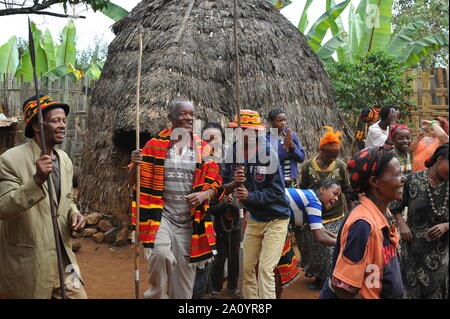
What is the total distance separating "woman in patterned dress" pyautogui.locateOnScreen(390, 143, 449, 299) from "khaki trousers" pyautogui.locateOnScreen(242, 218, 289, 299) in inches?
40.1

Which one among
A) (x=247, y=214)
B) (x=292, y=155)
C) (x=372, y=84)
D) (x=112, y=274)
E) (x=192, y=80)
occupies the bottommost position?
(x=112, y=274)

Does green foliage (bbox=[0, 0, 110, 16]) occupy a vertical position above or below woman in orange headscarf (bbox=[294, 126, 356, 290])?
above

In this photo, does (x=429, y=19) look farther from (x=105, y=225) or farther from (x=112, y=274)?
(x=112, y=274)

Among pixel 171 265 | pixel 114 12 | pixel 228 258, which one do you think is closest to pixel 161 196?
pixel 171 265

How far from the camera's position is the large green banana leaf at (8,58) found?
1534 cm

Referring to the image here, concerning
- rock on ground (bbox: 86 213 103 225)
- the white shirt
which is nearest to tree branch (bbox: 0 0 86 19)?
rock on ground (bbox: 86 213 103 225)

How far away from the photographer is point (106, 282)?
262 inches

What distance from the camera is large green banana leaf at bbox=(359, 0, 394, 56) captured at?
12031 mm

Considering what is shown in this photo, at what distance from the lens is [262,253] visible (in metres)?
4.38

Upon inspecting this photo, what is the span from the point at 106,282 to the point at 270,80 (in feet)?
13.2

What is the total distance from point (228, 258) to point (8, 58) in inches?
489

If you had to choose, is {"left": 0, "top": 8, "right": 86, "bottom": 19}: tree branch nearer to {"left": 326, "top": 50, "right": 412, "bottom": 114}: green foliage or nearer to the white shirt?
the white shirt
